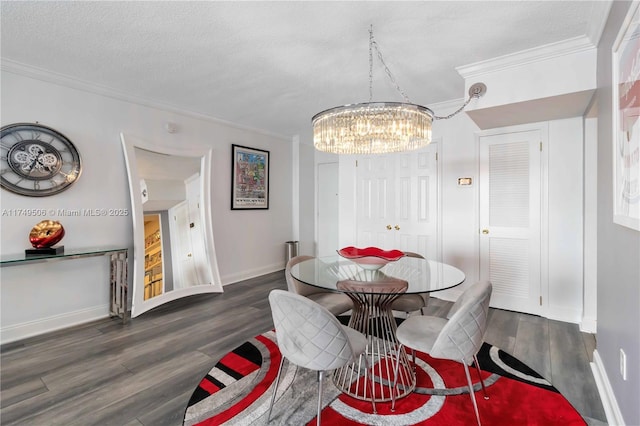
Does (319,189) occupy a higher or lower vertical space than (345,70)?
lower

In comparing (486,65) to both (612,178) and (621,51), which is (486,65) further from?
(612,178)

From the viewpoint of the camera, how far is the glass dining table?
187cm

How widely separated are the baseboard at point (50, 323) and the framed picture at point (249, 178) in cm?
208

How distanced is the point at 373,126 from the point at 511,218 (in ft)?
7.29

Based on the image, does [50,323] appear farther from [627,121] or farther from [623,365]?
[627,121]

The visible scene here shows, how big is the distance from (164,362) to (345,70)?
9.43ft

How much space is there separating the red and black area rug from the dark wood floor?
0.46 ft

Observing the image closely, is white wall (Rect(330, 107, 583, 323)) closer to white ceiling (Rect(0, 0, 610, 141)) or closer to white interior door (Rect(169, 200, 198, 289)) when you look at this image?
white ceiling (Rect(0, 0, 610, 141))

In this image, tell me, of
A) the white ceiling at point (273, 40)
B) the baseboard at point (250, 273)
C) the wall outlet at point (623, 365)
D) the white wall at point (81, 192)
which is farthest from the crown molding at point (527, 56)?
the baseboard at point (250, 273)

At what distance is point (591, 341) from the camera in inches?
105

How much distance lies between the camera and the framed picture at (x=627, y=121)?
130cm

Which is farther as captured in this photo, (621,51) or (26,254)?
(26,254)

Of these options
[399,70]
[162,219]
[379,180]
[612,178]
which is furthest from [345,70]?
[162,219]

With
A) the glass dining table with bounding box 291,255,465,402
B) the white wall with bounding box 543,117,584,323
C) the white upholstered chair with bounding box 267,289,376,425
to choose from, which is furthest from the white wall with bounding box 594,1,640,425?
the white upholstered chair with bounding box 267,289,376,425
